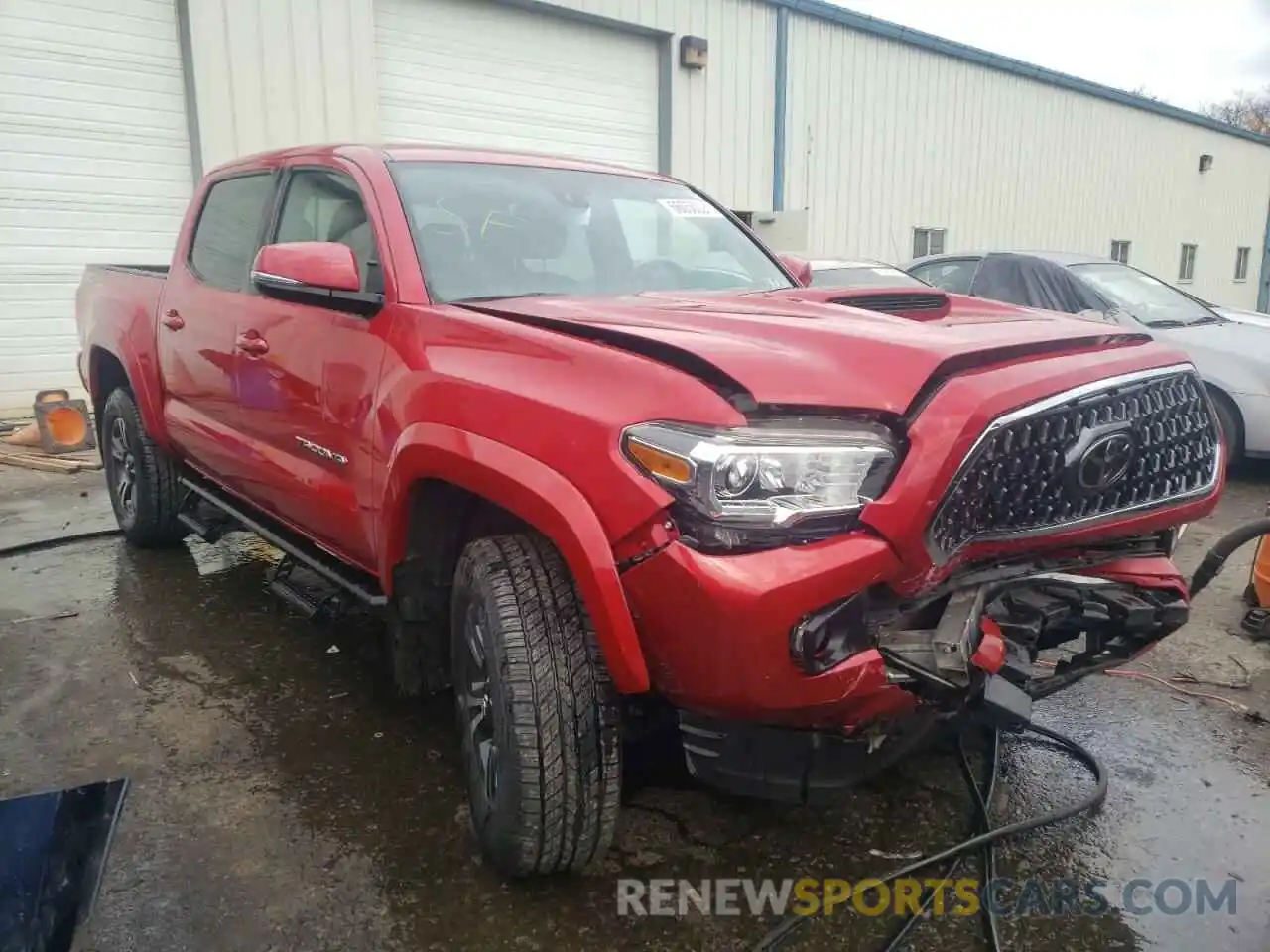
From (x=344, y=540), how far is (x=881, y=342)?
1775 mm

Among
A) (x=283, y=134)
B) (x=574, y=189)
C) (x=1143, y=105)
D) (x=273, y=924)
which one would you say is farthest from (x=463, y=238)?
(x=1143, y=105)

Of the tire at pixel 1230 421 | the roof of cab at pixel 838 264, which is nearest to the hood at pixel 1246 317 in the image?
the tire at pixel 1230 421

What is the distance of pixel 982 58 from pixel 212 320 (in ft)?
50.0

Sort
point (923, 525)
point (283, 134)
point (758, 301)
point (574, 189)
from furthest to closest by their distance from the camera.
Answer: point (283, 134), point (574, 189), point (758, 301), point (923, 525)

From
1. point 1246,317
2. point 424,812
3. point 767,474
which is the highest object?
point 767,474

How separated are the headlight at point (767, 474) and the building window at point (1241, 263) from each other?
1076 inches

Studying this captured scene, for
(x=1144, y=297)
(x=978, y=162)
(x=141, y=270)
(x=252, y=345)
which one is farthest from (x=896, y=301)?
(x=978, y=162)

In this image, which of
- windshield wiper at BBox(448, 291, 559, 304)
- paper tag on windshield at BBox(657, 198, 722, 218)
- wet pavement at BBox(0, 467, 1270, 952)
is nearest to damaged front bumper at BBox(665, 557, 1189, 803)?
wet pavement at BBox(0, 467, 1270, 952)

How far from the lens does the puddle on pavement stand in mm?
2236

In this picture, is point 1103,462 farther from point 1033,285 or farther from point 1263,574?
point 1033,285

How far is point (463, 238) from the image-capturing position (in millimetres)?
2943

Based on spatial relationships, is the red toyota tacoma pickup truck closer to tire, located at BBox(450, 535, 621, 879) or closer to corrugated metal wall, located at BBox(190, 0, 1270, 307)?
tire, located at BBox(450, 535, 621, 879)

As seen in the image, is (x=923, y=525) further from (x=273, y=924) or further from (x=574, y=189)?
(x=574, y=189)

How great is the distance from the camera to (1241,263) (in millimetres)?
24906
